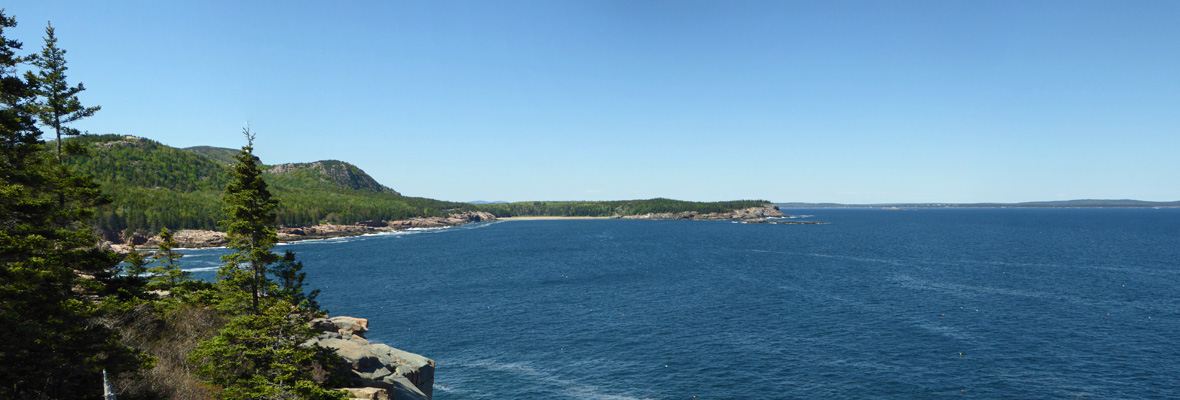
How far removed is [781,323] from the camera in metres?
67.4

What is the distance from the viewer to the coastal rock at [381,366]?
117 ft

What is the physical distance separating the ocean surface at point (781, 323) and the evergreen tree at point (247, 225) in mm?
19602

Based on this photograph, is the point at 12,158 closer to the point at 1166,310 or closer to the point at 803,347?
the point at 803,347

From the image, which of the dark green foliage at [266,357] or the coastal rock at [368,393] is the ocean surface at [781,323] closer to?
the coastal rock at [368,393]

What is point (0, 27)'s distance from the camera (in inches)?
939

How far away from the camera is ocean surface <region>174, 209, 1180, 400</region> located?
47188mm

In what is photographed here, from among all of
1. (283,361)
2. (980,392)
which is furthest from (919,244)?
A: (283,361)

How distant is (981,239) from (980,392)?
591 feet

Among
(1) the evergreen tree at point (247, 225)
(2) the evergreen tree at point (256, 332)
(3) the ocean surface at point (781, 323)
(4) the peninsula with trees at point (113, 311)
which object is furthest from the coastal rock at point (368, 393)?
(3) the ocean surface at point (781, 323)

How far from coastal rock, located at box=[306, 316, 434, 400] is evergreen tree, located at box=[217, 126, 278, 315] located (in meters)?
5.93

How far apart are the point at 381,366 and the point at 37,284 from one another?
19.8 meters

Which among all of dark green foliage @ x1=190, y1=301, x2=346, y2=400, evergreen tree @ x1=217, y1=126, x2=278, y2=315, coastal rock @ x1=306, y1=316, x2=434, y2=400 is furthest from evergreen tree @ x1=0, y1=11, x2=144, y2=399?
coastal rock @ x1=306, y1=316, x2=434, y2=400

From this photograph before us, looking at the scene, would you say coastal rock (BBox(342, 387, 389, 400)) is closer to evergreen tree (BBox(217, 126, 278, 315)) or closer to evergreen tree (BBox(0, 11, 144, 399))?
evergreen tree (BBox(217, 126, 278, 315))

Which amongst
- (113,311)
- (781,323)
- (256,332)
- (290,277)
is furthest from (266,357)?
(781,323)
